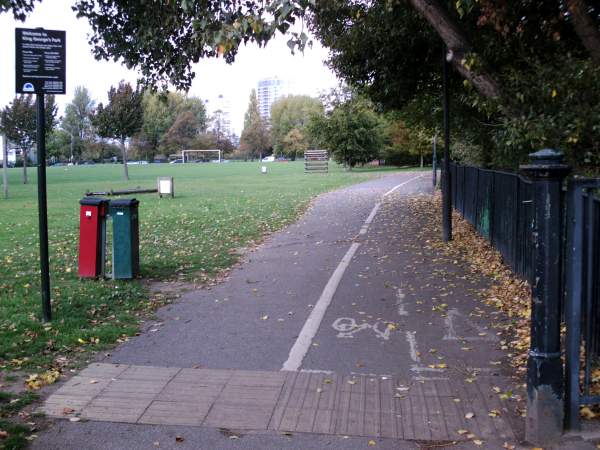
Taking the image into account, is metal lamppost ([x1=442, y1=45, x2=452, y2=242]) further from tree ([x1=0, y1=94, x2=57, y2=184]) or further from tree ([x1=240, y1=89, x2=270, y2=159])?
tree ([x1=240, y1=89, x2=270, y2=159])

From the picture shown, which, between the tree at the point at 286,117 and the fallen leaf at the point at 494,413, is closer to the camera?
the fallen leaf at the point at 494,413

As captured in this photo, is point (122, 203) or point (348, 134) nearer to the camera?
point (122, 203)

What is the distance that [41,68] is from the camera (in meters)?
6.28

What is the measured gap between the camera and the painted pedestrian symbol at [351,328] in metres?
6.29

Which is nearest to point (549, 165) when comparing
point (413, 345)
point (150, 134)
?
point (413, 345)

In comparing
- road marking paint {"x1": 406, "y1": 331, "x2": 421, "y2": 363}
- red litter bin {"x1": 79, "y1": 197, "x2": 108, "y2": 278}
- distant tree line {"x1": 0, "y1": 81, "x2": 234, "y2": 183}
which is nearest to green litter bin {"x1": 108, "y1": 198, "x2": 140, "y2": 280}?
red litter bin {"x1": 79, "y1": 197, "x2": 108, "y2": 278}

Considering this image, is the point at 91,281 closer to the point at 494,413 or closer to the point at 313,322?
the point at 313,322

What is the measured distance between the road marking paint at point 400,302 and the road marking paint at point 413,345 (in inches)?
30.8

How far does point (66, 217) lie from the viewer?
18.4 metres

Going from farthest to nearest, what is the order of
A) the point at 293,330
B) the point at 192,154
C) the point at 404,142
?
the point at 192,154
the point at 404,142
the point at 293,330

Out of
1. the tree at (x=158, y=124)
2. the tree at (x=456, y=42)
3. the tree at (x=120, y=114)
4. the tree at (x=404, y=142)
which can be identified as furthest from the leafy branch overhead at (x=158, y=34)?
the tree at (x=158, y=124)

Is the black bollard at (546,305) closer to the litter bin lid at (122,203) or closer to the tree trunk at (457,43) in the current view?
the tree trunk at (457,43)

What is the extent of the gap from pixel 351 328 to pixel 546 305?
2869 mm

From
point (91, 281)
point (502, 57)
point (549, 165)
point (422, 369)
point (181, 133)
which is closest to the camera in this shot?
point (549, 165)
